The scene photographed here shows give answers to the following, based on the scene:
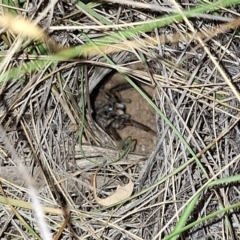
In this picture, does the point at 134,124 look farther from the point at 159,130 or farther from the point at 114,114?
the point at 159,130

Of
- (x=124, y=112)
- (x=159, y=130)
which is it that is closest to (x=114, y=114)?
(x=124, y=112)

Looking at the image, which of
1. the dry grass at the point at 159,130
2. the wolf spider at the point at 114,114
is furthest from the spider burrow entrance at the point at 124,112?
the dry grass at the point at 159,130

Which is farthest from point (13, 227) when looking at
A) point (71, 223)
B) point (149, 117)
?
point (149, 117)

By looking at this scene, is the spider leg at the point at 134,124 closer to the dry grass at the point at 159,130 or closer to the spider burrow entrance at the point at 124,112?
the spider burrow entrance at the point at 124,112

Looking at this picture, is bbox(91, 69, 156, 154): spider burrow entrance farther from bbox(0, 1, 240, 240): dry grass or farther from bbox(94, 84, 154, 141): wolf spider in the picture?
bbox(0, 1, 240, 240): dry grass

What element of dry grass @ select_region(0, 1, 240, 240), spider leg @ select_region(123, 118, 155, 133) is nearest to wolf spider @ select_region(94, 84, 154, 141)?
spider leg @ select_region(123, 118, 155, 133)

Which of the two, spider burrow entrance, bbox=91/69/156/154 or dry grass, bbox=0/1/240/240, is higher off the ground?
spider burrow entrance, bbox=91/69/156/154
